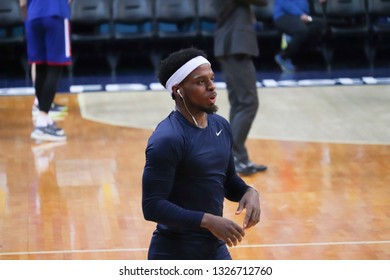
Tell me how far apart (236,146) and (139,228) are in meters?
1.60

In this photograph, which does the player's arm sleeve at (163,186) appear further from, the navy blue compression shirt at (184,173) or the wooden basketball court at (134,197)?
the wooden basketball court at (134,197)

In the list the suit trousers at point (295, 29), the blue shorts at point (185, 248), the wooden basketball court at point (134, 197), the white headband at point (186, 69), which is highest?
the white headband at point (186, 69)

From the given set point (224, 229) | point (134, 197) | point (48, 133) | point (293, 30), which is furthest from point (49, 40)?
point (224, 229)

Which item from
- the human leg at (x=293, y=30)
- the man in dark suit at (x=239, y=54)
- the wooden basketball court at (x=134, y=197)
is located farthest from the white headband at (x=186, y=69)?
the human leg at (x=293, y=30)

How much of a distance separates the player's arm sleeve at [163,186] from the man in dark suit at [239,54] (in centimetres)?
402

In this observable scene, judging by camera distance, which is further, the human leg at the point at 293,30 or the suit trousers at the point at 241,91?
the human leg at the point at 293,30

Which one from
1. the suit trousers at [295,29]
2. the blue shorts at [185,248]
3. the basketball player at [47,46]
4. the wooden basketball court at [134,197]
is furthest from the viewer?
the suit trousers at [295,29]

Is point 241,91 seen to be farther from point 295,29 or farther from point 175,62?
point 295,29

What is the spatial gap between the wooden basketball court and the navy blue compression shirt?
7.02ft

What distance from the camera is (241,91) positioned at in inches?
329

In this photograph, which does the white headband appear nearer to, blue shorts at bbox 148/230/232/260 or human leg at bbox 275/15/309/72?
blue shorts at bbox 148/230/232/260

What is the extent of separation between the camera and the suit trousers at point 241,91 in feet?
27.3

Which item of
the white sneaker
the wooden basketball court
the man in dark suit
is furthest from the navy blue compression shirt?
the white sneaker

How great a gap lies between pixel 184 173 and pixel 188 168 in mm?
29
